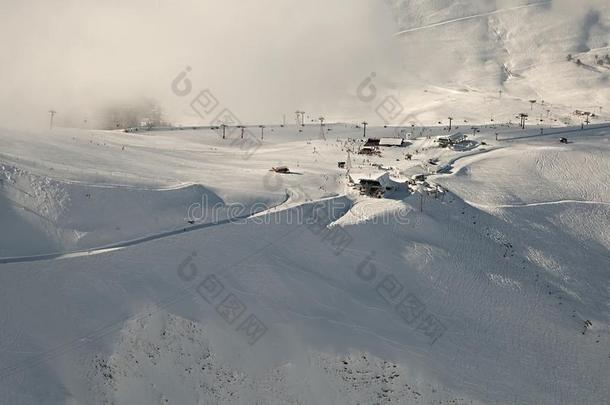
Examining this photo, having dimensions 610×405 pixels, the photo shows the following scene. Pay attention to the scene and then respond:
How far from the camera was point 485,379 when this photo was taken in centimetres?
3142

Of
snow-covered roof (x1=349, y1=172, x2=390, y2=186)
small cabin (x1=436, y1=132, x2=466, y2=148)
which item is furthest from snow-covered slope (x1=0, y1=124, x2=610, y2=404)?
small cabin (x1=436, y1=132, x2=466, y2=148)

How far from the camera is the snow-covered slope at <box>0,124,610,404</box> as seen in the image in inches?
1140

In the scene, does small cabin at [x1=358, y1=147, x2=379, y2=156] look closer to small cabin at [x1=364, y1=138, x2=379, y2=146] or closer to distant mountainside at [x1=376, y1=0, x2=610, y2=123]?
small cabin at [x1=364, y1=138, x2=379, y2=146]

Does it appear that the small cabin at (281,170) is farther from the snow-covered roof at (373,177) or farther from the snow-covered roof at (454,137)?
the snow-covered roof at (454,137)

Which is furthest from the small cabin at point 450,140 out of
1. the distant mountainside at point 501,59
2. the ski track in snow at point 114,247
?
the ski track in snow at point 114,247

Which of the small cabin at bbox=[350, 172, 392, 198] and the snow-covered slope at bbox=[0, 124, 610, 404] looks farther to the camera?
the small cabin at bbox=[350, 172, 392, 198]

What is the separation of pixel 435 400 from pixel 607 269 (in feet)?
61.1

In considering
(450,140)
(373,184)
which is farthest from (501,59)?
(373,184)

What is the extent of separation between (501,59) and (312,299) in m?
117

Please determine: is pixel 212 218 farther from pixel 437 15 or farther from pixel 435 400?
pixel 437 15

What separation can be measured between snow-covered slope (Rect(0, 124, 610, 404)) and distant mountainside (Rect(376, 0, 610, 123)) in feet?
173

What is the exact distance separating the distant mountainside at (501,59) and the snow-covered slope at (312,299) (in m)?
52.9

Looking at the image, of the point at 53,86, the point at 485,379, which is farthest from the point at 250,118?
the point at 485,379

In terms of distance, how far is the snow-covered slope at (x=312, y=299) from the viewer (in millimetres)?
28953
